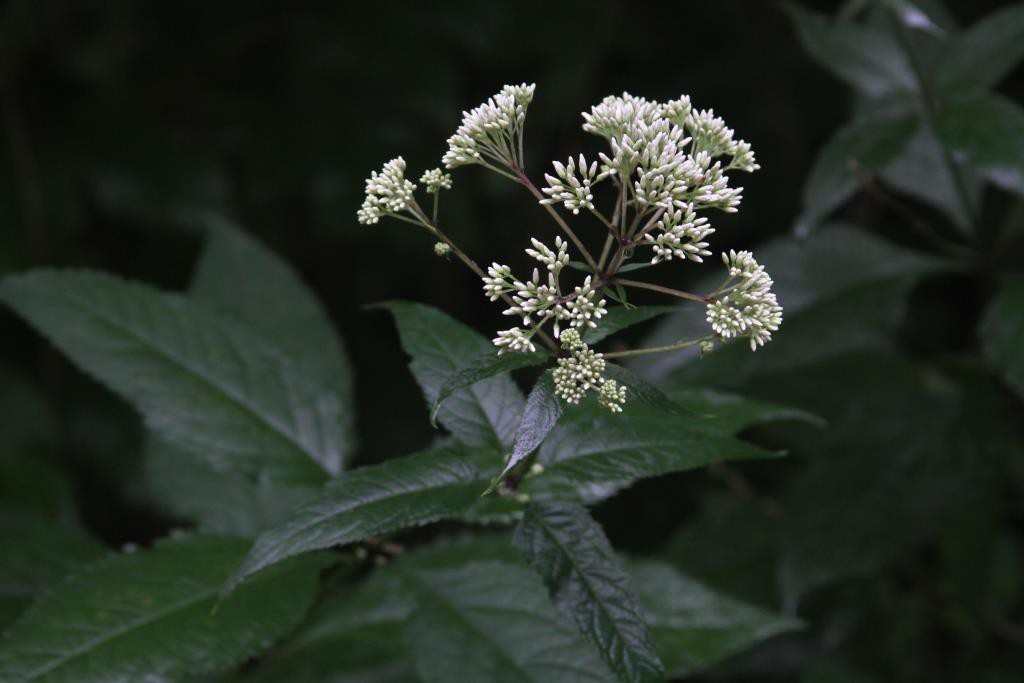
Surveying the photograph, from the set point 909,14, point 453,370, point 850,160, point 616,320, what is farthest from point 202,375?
point 909,14

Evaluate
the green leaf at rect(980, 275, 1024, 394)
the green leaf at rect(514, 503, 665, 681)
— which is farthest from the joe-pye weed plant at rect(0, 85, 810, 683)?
the green leaf at rect(980, 275, 1024, 394)

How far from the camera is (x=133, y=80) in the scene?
16.6ft

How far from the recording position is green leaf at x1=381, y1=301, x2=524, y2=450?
2057 mm

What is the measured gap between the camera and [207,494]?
10.1ft

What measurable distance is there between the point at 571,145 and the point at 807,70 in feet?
4.69

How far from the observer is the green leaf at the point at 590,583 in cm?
174

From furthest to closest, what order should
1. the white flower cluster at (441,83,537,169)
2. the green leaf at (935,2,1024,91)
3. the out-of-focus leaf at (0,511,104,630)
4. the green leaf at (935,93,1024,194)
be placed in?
1. the green leaf at (935,2,1024,91)
2. the out-of-focus leaf at (0,511,104,630)
3. the green leaf at (935,93,1024,194)
4. the white flower cluster at (441,83,537,169)

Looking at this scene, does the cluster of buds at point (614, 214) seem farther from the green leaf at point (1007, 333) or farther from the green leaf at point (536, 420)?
the green leaf at point (1007, 333)

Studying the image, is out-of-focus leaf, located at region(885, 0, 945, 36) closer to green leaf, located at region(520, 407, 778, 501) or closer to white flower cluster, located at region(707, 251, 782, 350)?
white flower cluster, located at region(707, 251, 782, 350)

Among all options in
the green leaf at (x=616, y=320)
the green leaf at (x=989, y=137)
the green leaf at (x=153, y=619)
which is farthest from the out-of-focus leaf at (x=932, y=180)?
the green leaf at (x=153, y=619)

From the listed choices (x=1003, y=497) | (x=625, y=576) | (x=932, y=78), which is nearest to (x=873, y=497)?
(x=1003, y=497)

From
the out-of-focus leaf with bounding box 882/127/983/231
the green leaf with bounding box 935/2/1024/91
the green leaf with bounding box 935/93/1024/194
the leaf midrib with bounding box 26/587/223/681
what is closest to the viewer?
the leaf midrib with bounding box 26/587/223/681

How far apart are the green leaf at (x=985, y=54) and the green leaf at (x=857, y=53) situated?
133 millimetres

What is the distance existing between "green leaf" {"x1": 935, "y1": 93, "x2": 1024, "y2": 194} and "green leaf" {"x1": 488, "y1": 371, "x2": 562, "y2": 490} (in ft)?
5.73
